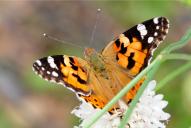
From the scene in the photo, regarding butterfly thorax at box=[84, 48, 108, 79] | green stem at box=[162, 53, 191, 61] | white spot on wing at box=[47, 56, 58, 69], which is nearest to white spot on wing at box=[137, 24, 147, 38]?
butterfly thorax at box=[84, 48, 108, 79]

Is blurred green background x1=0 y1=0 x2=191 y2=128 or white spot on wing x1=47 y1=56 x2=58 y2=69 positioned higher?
blurred green background x1=0 y1=0 x2=191 y2=128

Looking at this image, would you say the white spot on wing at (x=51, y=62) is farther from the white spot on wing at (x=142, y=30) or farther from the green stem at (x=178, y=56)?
the green stem at (x=178, y=56)

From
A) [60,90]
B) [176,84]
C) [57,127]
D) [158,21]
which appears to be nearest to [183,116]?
[176,84]

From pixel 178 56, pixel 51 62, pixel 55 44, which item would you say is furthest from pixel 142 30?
pixel 55 44

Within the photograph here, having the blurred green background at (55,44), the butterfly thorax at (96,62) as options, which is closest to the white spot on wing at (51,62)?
the butterfly thorax at (96,62)

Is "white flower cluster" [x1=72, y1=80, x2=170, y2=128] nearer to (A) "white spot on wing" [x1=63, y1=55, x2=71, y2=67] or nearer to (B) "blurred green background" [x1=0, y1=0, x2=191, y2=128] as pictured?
(A) "white spot on wing" [x1=63, y1=55, x2=71, y2=67]

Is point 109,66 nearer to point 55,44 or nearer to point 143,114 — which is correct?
point 143,114

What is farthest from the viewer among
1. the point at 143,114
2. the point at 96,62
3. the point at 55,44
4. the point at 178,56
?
the point at 55,44
